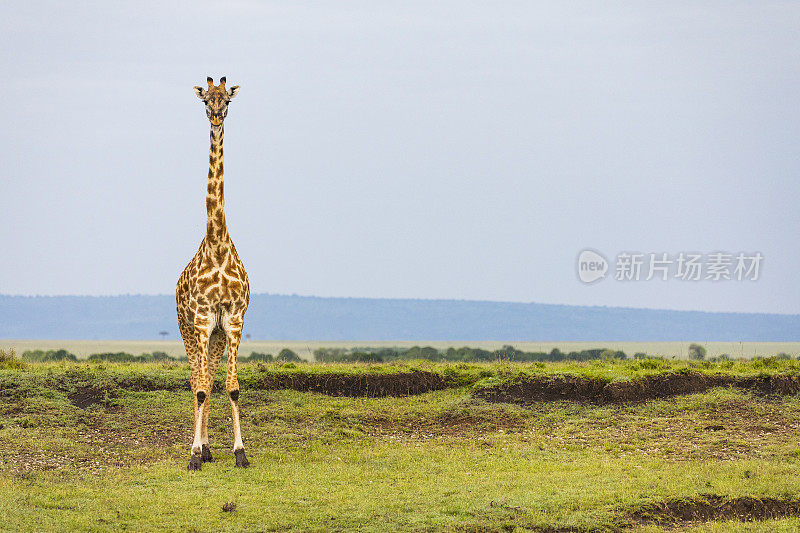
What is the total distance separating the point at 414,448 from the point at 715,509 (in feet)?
19.4

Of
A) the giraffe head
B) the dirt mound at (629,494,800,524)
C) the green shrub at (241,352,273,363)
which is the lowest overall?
the dirt mound at (629,494,800,524)

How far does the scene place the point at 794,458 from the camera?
15.8 metres

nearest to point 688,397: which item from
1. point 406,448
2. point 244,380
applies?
point 406,448

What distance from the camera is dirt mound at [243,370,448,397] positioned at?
22.3 metres

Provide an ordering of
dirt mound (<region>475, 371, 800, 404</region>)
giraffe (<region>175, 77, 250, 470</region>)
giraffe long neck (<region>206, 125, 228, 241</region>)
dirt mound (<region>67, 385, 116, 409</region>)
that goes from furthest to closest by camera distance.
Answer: dirt mound (<region>475, 371, 800, 404</region>) → dirt mound (<region>67, 385, 116, 409</region>) → giraffe long neck (<region>206, 125, 228, 241</region>) → giraffe (<region>175, 77, 250, 470</region>)

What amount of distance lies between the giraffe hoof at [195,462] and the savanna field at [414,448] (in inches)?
7.4

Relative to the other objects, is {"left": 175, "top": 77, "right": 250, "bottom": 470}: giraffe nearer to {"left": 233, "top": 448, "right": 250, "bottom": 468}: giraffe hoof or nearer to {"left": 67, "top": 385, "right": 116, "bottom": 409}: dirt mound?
{"left": 233, "top": 448, "right": 250, "bottom": 468}: giraffe hoof

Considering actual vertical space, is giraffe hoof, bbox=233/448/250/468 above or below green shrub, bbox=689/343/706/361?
→ below

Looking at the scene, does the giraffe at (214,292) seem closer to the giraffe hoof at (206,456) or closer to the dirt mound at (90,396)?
the giraffe hoof at (206,456)

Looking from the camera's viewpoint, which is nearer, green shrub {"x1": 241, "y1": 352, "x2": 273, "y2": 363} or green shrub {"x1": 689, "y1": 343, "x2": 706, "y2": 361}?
green shrub {"x1": 689, "y1": 343, "x2": 706, "y2": 361}

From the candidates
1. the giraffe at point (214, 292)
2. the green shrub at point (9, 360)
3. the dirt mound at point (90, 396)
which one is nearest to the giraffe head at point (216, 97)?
the giraffe at point (214, 292)

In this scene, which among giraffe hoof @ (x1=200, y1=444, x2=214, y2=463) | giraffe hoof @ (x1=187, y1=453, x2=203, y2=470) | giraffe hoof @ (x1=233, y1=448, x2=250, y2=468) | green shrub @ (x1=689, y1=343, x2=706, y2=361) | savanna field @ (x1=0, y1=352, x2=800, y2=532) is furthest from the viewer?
green shrub @ (x1=689, y1=343, x2=706, y2=361)

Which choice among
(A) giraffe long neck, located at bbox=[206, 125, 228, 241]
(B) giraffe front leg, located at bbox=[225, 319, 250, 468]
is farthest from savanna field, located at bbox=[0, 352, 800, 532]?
(A) giraffe long neck, located at bbox=[206, 125, 228, 241]

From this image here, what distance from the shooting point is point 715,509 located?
13.0m
